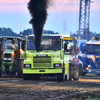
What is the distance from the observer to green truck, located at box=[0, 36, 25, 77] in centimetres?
2344

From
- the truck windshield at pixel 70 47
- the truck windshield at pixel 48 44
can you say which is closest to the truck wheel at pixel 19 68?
the truck windshield at pixel 48 44

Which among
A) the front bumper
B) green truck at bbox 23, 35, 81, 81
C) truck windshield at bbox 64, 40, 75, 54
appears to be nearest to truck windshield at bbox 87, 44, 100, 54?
truck windshield at bbox 64, 40, 75, 54

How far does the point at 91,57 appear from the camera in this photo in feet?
90.1

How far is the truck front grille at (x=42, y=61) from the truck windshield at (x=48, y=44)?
803mm

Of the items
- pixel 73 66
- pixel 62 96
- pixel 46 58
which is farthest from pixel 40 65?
pixel 62 96

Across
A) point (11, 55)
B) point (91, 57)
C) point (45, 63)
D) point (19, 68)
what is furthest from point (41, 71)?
point (91, 57)

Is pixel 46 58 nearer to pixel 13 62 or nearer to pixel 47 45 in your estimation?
pixel 47 45

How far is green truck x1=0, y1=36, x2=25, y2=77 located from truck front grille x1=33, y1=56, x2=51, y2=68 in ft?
8.78

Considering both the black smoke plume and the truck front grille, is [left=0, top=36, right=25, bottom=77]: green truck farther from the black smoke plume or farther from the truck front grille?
the black smoke plume

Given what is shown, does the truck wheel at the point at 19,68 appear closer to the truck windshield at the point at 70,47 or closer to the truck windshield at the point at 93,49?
the truck windshield at the point at 70,47

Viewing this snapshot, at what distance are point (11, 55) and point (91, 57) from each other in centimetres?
668

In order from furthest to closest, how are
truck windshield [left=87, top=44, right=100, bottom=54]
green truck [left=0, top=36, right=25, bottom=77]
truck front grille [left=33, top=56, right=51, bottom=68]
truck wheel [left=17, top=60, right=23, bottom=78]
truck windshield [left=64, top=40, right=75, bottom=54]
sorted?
truck windshield [left=87, top=44, right=100, bottom=54] < green truck [left=0, top=36, right=25, bottom=77] < truck wheel [left=17, top=60, right=23, bottom=78] < truck windshield [left=64, top=40, right=75, bottom=54] < truck front grille [left=33, top=56, right=51, bottom=68]

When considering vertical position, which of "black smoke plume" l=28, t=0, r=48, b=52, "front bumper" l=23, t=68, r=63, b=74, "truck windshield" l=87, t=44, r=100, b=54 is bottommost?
"front bumper" l=23, t=68, r=63, b=74

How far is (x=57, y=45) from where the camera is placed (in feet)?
70.1
